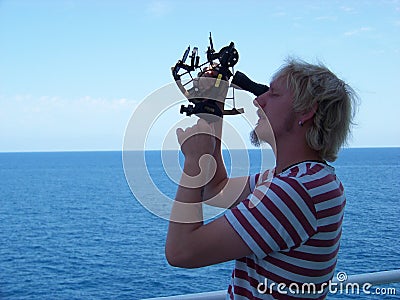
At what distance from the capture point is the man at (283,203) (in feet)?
2.59

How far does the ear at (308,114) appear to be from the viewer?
2.82ft

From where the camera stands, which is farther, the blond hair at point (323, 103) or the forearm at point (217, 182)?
the forearm at point (217, 182)

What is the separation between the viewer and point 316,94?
2.82ft

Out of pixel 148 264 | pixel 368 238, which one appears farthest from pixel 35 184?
pixel 368 238

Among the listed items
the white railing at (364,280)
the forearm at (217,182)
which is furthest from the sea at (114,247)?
the forearm at (217,182)

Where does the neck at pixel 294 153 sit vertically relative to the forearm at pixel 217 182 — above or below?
above

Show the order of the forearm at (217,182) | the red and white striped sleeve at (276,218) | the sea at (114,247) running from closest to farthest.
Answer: the red and white striped sleeve at (276,218)
the forearm at (217,182)
the sea at (114,247)

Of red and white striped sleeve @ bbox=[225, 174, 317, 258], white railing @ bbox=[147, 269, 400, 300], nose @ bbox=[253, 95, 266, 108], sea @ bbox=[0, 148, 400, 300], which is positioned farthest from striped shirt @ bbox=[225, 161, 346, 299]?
sea @ bbox=[0, 148, 400, 300]

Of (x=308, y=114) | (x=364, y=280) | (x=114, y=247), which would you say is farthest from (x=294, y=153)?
(x=114, y=247)

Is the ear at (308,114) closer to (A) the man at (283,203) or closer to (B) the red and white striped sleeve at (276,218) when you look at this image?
(A) the man at (283,203)

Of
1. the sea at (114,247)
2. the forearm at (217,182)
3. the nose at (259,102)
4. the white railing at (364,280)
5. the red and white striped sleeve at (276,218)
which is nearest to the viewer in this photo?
the red and white striped sleeve at (276,218)

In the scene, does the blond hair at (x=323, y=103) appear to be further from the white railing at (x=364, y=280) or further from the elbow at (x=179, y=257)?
the white railing at (x=364, y=280)

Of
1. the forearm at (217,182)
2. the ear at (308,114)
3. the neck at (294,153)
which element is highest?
the ear at (308,114)

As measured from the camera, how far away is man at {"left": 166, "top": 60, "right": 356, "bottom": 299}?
2.59ft
